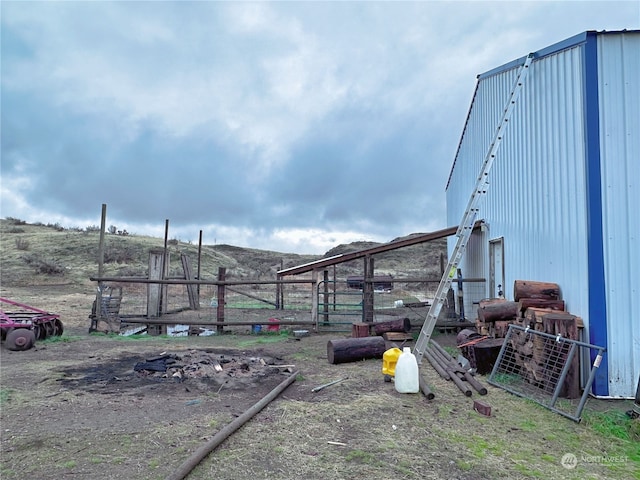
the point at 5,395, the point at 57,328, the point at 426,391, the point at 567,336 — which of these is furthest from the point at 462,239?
the point at 57,328

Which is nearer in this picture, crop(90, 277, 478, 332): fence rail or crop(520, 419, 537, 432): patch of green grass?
crop(520, 419, 537, 432): patch of green grass

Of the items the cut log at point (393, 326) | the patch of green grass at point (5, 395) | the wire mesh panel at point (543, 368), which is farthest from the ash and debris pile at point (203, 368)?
the wire mesh panel at point (543, 368)

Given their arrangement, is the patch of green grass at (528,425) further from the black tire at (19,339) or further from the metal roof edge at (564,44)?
the black tire at (19,339)

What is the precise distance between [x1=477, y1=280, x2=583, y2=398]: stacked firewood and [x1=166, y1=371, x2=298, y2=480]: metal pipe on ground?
12.5 ft

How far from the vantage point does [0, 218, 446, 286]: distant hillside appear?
26.7 metres

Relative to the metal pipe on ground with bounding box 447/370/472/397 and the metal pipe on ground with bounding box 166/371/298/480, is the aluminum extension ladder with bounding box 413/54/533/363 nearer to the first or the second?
the metal pipe on ground with bounding box 447/370/472/397

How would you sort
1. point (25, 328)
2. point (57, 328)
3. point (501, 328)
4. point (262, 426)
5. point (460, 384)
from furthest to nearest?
point (57, 328) → point (25, 328) → point (501, 328) → point (460, 384) → point (262, 426)

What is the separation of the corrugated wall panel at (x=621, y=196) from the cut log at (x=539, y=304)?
0.78 metres

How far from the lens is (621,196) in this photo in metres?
6.24

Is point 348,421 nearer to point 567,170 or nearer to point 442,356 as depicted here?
point 442,356

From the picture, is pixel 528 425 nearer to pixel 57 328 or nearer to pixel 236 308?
pixel 57 328

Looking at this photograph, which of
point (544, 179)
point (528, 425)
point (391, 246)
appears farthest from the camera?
point (391, 246)

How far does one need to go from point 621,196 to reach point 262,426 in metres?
5.85

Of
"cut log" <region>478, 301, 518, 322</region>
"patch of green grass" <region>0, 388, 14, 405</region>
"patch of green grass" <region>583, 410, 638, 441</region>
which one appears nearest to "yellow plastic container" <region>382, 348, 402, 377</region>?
"cut log" <region>478, 301, 518, 322</region>
